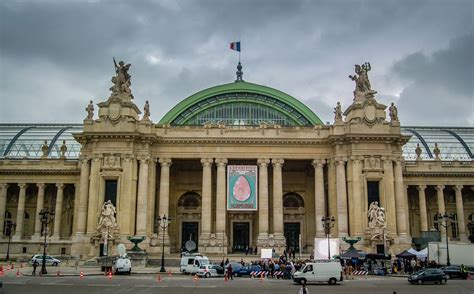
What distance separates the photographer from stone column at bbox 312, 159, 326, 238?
219 ft

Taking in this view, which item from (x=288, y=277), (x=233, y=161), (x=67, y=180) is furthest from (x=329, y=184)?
(x=67, y=180)

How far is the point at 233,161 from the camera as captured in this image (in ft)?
238

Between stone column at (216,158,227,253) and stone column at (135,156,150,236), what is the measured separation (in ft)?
31.5

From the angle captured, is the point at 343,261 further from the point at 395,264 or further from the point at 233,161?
the point at 233,161

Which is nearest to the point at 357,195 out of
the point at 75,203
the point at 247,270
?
the point at 247,270

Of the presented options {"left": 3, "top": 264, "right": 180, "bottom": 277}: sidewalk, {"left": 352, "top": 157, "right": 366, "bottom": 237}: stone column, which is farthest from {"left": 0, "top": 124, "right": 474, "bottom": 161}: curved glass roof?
{"left": 3, "top": 264, "right": 180, "bottom": 277}: sidewalk

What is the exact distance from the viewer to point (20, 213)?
75812mm

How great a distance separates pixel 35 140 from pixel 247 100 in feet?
130

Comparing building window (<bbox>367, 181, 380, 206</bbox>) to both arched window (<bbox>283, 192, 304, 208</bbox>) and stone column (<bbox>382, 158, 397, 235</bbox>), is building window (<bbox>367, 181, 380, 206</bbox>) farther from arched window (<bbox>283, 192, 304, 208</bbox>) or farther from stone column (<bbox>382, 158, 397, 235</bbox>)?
arched window (<bbox>283, 192, 304, 208</bbox>)

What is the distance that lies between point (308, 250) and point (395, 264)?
20270 millimetres

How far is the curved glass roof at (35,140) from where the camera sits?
8888 centimetres

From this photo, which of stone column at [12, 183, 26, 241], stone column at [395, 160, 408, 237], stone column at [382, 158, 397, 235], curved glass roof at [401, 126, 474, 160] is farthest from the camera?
curved glass roof at [401, 126, 474, 160]

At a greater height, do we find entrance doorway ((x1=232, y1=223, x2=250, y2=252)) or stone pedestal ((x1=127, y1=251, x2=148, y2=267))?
entrance doorway ((x1=232, y1=223, x2=250, y2=252))

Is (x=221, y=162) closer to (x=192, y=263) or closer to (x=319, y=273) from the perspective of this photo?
(x=192, y=263)
